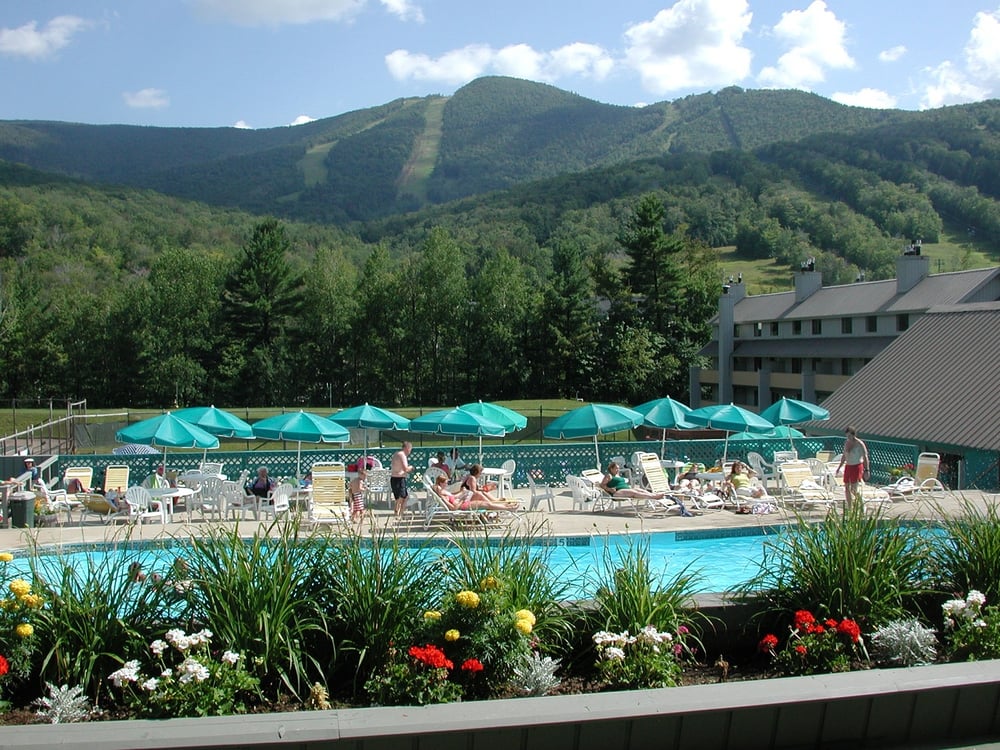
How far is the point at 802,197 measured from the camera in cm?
12456

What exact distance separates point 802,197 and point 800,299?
78.7 meters

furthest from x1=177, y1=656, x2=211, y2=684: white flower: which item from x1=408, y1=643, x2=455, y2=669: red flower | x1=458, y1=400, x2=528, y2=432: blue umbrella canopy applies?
x1=458, y1=400, x2=528, y2=432: blue umbrella canopy

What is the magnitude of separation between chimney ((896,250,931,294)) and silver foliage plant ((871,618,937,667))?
43729 millimetres

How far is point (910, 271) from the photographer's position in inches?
1759

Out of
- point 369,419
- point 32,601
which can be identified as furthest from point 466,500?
point 32,601

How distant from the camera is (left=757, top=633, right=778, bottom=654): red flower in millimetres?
4988

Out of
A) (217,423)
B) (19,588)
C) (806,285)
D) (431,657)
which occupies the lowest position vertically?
(217,423)

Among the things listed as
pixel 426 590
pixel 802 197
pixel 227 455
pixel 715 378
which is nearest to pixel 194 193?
pixel 802 197

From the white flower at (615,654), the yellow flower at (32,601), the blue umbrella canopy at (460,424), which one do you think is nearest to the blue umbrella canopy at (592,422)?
the blue umbrella canopy at (460,424)

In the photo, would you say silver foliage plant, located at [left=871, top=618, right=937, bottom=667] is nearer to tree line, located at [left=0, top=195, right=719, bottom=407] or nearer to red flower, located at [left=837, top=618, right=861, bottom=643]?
red flower, located at [left=837, top=618, right=861, bottom=643]

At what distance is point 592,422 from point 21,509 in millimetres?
9531

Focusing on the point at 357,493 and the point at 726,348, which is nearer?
the point at 357,493

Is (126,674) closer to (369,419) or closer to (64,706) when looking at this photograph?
(64,706)

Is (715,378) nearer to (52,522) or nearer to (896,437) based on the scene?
(896,437)
